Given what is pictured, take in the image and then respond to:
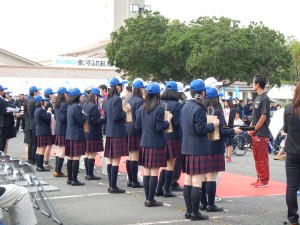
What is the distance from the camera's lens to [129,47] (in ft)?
136

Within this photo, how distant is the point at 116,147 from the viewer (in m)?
10.4

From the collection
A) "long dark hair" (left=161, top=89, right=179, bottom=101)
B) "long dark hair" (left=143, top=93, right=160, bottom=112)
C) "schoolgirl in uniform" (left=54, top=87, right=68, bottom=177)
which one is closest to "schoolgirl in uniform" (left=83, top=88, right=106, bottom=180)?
"schoolgirl in uniform" (left=54, top=87, right=68, bottom=177)

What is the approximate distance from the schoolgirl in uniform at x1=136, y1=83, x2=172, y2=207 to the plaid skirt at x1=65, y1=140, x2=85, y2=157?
2363mm

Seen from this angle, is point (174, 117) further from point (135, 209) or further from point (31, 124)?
point (31, 124)

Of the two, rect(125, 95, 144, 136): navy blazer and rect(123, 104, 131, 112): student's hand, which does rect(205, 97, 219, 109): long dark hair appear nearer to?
rect(125, 95, 144, 136): navy blazer

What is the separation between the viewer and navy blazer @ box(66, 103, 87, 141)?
11125 mm

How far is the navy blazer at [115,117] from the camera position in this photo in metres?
10.2

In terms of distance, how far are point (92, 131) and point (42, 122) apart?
2.04 meters

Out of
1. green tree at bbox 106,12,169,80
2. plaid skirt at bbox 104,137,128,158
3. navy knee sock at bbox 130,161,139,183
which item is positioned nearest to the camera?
plaid skirt at bbox 104,137,128,158

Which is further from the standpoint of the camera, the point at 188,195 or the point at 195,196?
the point at 188,195

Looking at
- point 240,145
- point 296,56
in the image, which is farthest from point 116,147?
point 296,56

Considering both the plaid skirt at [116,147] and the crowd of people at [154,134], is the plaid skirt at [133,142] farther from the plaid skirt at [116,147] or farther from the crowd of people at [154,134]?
the plaid skirt at [116,147]

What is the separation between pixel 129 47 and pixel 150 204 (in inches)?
1300

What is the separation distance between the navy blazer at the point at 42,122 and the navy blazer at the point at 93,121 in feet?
6.07
